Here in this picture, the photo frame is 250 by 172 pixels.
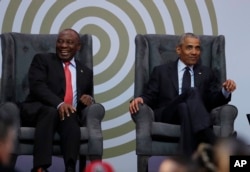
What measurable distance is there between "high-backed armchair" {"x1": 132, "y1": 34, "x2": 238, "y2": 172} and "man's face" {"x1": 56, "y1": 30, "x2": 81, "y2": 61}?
1.59ft

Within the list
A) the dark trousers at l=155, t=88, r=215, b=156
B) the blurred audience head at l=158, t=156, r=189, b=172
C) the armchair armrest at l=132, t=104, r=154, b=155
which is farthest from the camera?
the armchair armrest at l=132, t=104, r=154, b=155

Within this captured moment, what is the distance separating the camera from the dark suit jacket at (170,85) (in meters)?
4.04

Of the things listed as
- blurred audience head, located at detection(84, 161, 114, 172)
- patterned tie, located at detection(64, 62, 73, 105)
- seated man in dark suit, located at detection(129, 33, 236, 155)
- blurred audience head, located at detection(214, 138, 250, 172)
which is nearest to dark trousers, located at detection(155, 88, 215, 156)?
seated man in dark suit, located at detection(129, 33, 236, 155)

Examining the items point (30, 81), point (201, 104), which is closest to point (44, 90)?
point (30, 81)

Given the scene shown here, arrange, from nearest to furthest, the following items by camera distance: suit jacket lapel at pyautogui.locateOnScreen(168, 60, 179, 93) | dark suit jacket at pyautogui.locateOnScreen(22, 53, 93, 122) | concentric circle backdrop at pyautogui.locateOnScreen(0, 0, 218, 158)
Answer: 1. dark suit jacket at pyautogui.locateOnScreen(22, 53, 93, 122)
2. suit jacket lapel at pyautogui.locateOnScreen(168, 60, 179, 93)
3. concentric circle backdrop at pyautogui.locateOnScreen(0, 0, 218, 158)

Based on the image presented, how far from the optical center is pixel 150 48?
171 inches

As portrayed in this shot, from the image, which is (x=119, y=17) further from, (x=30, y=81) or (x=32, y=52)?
(x=30, y=81)

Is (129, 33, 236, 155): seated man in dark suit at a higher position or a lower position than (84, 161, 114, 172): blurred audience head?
higher

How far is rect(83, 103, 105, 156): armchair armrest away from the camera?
3607mm

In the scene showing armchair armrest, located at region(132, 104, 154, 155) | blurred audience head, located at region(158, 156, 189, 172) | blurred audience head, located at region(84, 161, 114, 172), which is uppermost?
armchair armrest, located at region(132, 104, 154, 155)

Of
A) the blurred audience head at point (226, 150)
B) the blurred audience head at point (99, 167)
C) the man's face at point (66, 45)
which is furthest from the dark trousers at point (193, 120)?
the blurred audience head at point (226, 150)

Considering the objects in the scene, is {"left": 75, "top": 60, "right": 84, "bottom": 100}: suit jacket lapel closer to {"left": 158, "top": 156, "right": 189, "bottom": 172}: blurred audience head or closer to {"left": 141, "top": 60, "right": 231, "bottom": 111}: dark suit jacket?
{"left": 141, "top": 60, "right": 231, "bottom": 111}: dark suit jacket

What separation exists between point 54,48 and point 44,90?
60 cm

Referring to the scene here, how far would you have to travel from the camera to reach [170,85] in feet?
13.4
